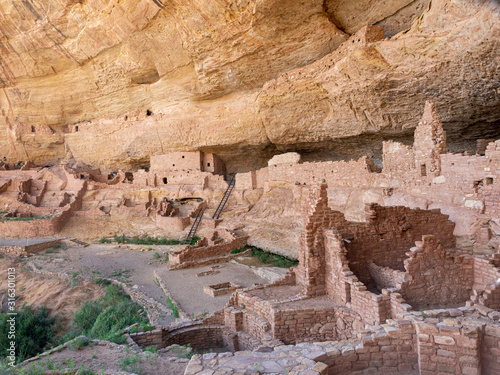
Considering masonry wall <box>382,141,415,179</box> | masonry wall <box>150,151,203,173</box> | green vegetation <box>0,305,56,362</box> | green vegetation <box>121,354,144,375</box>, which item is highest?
masonry wall <box>150,151,203,173</box>

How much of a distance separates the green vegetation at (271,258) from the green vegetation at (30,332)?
7034 mm

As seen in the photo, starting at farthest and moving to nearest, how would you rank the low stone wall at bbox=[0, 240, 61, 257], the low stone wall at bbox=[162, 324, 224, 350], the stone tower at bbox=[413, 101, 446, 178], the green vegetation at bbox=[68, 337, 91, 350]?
the low stone wall at bbox=[0, 240, 61, 257] → the stone tower at bbox=[413, 101, 446, 178] → the low stone wall at bbox=[162, 324, 224, 350] → the green vegetation at bbox=[68, 337, 91, 350]

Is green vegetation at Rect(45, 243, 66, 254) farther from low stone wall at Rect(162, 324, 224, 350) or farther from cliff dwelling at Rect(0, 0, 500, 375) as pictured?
low stone wall at Rect(162, 324, 224, 350)

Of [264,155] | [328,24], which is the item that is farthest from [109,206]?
[328,24]

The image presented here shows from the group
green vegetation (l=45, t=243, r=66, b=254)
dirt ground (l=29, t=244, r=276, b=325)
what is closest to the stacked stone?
dirt ground (l=29, t=244, r=276, b=325)

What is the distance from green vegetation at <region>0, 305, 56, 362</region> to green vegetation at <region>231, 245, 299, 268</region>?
277 inches

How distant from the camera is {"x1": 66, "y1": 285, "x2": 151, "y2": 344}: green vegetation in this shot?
7.79 m

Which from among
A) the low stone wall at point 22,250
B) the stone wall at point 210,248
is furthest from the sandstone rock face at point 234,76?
the low stone wall at point 22,250

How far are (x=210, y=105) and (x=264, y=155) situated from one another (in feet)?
16.0

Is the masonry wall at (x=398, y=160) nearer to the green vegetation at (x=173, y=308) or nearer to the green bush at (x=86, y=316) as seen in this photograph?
the green vegetation at (x=173, y=308)

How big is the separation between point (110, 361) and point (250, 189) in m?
14.0

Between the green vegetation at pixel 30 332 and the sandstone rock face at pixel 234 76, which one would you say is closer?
the green vegetation at pixel 30 332

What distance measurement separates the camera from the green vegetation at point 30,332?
7840mm

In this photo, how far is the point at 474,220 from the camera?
7184 mm
